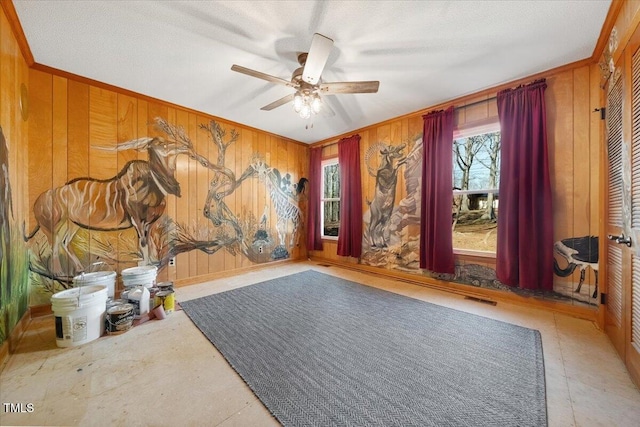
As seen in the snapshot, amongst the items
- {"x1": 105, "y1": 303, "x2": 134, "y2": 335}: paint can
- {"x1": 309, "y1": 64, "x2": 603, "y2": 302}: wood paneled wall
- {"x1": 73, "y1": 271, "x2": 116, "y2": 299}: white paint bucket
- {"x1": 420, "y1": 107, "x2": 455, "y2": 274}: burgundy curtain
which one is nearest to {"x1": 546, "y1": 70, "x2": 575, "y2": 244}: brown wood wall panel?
{"x1": 309, "y1": 64, "x2": 603, "y2": 302}: wood paneled wall

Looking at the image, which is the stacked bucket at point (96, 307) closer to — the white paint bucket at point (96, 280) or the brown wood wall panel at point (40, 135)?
the white paint bucket at point (96, 280)

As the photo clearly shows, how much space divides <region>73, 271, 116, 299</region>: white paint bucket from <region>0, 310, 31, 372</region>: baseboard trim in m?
0.39

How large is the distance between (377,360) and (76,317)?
2270mm

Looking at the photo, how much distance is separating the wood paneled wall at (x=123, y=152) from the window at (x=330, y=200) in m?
1.19

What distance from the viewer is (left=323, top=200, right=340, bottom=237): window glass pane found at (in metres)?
4.74

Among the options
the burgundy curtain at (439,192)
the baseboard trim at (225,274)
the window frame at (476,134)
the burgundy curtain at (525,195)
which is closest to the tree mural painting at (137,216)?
the baseboard trim at (225,274)

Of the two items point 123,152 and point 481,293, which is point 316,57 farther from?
point 481,293

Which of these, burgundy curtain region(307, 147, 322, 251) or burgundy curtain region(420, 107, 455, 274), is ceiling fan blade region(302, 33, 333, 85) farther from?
burgundy curtain region(307, 147, 322, 251)

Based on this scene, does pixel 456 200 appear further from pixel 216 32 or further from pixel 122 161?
pixel 122 161

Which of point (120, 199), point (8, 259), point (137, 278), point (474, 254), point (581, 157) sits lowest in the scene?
point (137, 278)

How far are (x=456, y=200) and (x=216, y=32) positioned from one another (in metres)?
3.37

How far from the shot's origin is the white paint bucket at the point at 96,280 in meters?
2.28

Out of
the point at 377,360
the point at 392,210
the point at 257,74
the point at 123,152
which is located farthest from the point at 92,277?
the point at 392,210

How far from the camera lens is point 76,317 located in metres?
1.78
